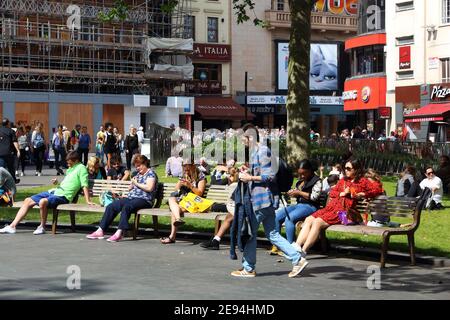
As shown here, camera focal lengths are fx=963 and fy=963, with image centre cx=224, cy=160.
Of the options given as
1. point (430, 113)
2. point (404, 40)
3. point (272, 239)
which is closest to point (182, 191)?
point (272, 239)

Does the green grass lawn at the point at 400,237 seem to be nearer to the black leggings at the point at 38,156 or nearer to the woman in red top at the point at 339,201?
Result: the woman in red top at the point at 339,201

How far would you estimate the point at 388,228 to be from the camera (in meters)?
13.0

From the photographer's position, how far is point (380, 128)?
191ft

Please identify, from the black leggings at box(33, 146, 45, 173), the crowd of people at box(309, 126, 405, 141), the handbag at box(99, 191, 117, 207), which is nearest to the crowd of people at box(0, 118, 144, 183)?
the black leggings at box(33, 146, 45, 173)

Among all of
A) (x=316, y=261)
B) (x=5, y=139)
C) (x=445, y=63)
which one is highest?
(x=445, y=63)

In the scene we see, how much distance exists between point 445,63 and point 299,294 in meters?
42.1

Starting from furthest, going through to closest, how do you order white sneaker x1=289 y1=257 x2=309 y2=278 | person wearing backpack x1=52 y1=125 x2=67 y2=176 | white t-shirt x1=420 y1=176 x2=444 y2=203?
1. person wearing backpack x1=52 y1=125 x2=67 y2=176
2. white t-shirt x1=420 y1=176 x2=444 y2=203
3. white sneaker x1=289 y1=257 x2=309 y2=278

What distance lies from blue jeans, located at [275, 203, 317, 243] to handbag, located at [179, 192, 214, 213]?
1.82 metres

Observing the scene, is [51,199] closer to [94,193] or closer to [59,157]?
[94,193]

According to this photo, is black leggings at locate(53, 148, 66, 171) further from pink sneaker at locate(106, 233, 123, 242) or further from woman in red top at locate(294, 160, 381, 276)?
woman in red top at locate(294, 160, 381, 276)

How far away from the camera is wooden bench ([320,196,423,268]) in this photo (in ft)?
41.7

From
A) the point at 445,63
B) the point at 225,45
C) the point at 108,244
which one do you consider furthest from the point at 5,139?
the point at 225,45

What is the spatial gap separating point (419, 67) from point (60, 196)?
38501 millimetres

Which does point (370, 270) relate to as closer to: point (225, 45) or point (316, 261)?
point (316, 261)
